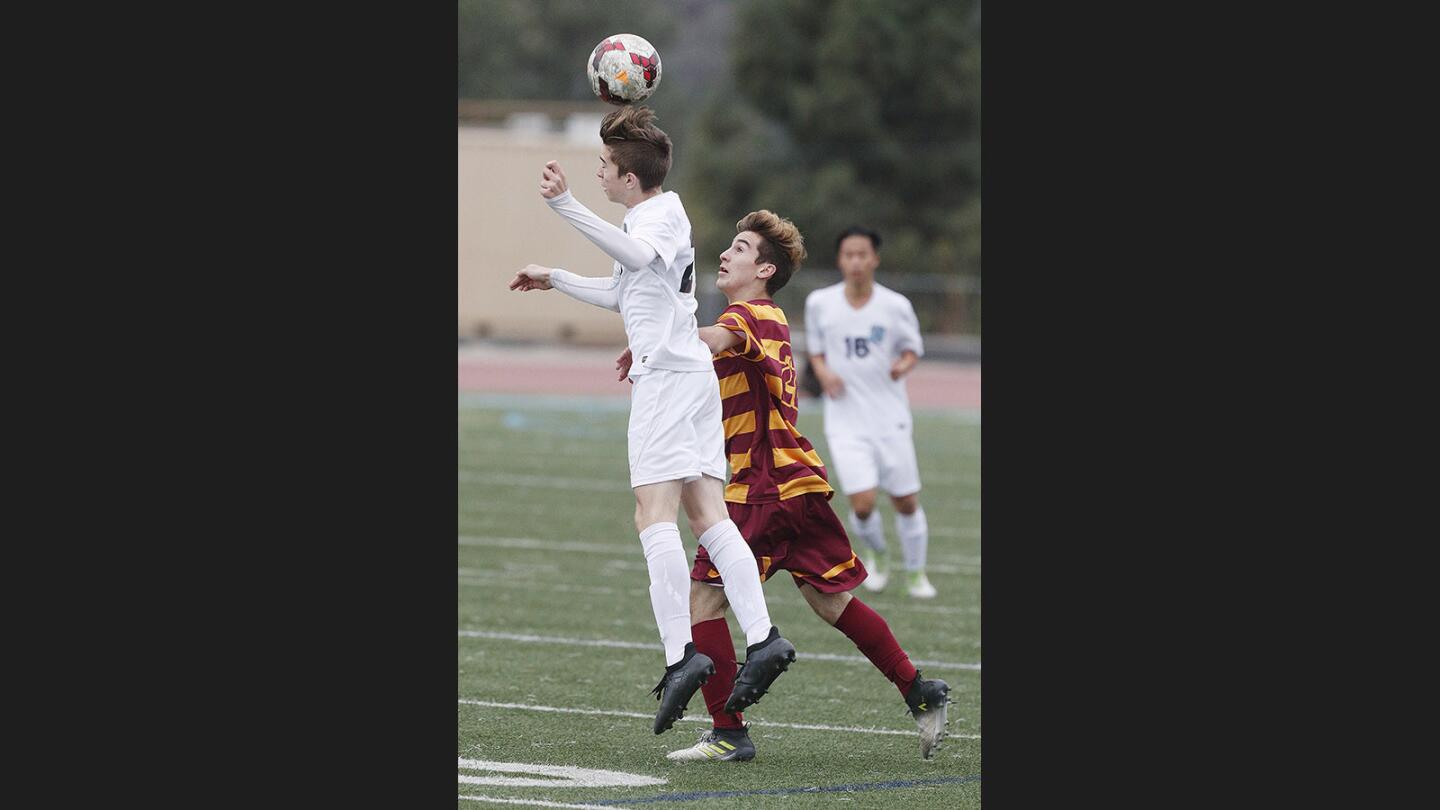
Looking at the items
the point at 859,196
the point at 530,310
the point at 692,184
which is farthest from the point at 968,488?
the point at 692,184

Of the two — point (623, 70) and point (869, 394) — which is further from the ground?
point (623, 70)

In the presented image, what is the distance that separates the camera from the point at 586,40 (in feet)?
288

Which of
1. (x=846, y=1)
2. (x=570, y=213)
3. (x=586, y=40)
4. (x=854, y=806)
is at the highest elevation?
(x=586, y=40)

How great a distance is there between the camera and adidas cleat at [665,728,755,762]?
23.5 ft

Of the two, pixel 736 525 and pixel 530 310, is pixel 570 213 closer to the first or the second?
pixel 736 525

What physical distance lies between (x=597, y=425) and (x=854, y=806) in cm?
2008

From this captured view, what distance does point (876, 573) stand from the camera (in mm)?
12898

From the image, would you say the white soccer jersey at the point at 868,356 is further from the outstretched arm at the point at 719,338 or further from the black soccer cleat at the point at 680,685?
the black soccer cleat at the point at 680,685

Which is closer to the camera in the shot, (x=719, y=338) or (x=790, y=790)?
(x=790, y=790)

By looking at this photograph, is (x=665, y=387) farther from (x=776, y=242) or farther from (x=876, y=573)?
(x=876, y=573)

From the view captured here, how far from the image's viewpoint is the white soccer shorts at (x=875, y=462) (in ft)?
41.1

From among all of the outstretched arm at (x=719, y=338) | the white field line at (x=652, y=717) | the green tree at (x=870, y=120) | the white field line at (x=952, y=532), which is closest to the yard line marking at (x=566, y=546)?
the white field line at (x=952, y=532)

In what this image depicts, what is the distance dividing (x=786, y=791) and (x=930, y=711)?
84 cm

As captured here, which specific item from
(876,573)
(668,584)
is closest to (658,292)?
(668,584)
